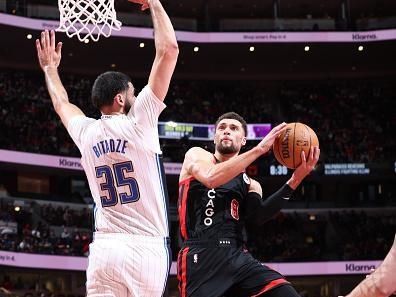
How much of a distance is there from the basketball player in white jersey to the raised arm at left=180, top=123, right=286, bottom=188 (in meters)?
0.68

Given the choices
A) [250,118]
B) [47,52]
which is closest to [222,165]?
[47,52]

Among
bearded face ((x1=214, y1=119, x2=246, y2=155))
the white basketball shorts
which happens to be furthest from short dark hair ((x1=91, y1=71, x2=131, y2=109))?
bearded face ((x1=214, y1=119, x2=246, y2=155))

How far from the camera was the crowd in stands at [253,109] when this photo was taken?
28.2 m

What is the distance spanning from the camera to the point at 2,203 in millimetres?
25875

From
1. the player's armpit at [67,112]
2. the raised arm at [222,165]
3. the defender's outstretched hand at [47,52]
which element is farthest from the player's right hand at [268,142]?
the defender's outstretched hand at [47,52]

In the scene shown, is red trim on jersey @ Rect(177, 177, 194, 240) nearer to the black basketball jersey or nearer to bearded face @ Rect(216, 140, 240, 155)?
the black basketball jersey

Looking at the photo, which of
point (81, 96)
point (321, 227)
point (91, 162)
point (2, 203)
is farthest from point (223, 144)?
point (81, 96)

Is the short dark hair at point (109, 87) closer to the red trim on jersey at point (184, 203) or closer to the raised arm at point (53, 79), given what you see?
the raised arm at point (53, 79)

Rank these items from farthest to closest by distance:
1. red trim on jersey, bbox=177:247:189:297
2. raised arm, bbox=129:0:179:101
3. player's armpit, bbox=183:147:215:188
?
red trim on jersey, bbox=177:247:189:297 < player's armpit, bbox=183:147:215:188 < raised arm, bbox=129:0:179:101

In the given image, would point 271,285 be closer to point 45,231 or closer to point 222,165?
point 222,165

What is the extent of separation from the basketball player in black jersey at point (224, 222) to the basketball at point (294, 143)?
0.08m

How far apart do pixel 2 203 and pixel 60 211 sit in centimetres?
204

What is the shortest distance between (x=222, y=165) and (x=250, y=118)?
83.7 ft

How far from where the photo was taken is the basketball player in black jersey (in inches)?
245
